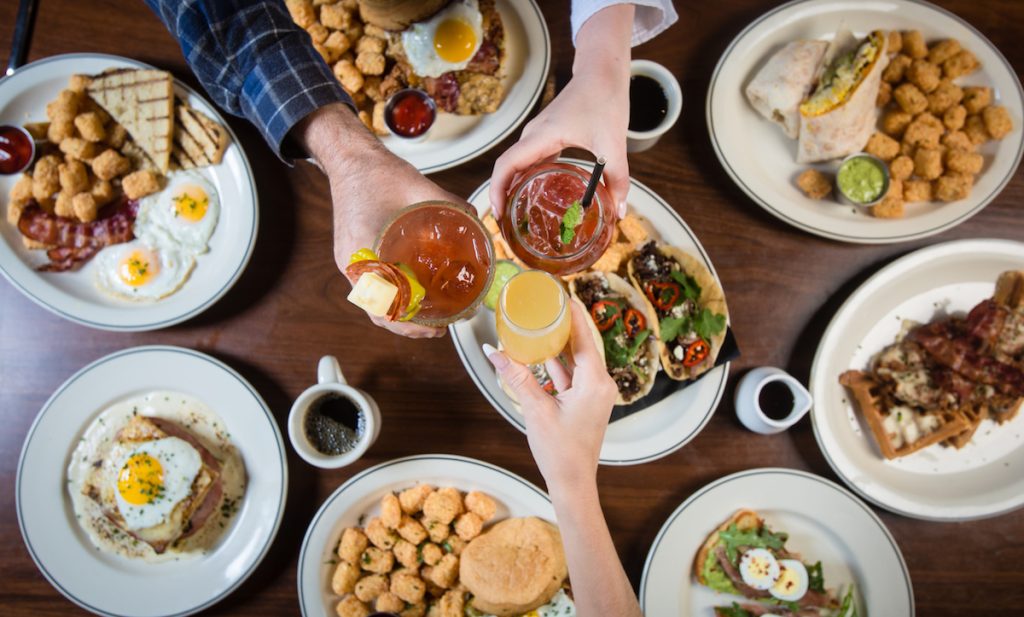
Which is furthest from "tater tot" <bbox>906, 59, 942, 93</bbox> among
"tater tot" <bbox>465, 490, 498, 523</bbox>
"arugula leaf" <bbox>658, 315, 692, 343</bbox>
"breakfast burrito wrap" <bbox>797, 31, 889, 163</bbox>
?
"tater tot" <bbox>465, 490, 498, 523</bbox>

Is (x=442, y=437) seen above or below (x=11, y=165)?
below

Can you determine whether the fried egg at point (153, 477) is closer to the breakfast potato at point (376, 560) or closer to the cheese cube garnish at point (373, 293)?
the breakfast potato at point (376, 560)

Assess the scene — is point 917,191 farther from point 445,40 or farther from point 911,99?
point 445,40

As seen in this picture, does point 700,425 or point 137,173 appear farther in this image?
point 137,173

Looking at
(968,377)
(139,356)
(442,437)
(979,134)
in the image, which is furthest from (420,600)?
(979,134)

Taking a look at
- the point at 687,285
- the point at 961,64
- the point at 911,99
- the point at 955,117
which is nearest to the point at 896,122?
the point at 911,99

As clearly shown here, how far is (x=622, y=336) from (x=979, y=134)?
4.97 feet

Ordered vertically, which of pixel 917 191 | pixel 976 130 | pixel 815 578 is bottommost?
pixel 815 578

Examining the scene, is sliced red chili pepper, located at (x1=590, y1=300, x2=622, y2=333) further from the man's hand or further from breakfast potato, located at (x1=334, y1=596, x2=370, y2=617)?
breakfast potato, located at (x1=334, y1=596, x2=370, y2=617)

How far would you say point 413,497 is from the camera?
2068 millimetres

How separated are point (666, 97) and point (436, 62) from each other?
0.83 metres

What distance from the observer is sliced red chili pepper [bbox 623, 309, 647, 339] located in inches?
83.0

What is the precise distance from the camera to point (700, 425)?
6.68 ft

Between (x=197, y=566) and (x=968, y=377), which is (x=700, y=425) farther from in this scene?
(x=197, y=566)
